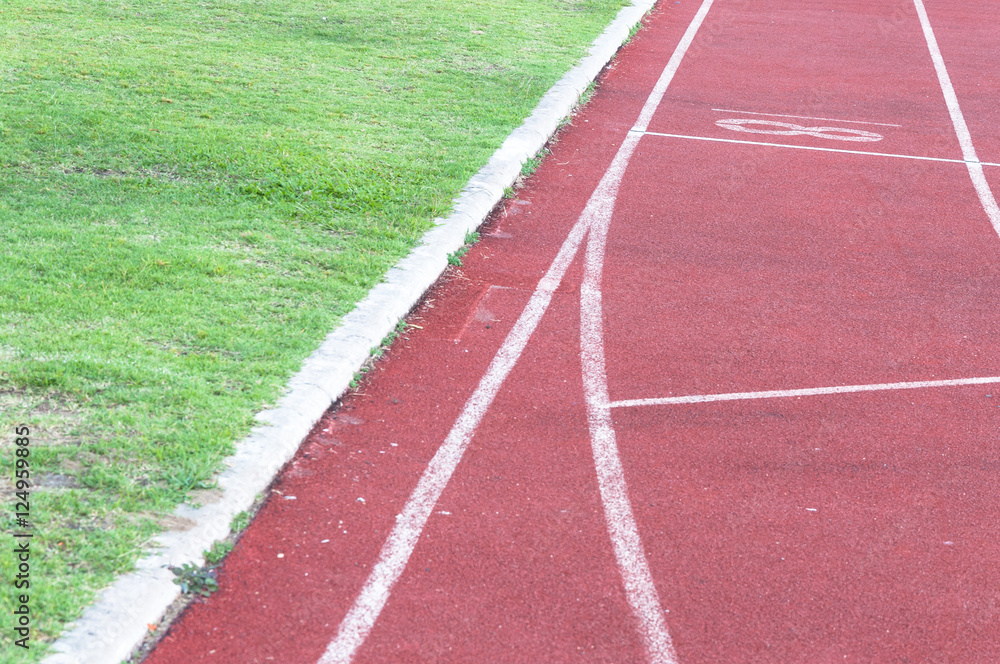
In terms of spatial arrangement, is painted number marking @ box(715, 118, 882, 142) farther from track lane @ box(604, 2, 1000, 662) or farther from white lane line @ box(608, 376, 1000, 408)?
white lane line @ box(608, 376, 1000, 408)

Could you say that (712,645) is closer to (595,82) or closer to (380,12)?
(595,82)

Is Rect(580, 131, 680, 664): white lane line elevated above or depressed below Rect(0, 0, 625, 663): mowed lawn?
below

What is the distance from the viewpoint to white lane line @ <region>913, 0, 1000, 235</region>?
984 cm

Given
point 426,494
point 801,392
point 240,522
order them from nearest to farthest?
point 240,522 → point 426,494 → point 801,392

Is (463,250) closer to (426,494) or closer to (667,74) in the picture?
(426,494)

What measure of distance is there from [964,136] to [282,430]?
9.63 m

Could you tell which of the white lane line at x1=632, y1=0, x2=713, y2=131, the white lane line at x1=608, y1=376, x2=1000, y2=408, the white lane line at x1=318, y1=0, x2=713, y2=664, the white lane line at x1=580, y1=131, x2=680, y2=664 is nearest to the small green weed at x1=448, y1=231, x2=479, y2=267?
the white lane line at x1=318, y1=0, x2=713, y2=664

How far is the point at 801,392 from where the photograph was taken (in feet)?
21.2

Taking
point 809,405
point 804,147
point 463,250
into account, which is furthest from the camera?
point 804,147

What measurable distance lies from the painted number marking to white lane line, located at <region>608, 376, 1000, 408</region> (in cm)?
560

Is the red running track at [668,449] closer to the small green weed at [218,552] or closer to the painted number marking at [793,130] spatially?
the small green weed at [218,552]

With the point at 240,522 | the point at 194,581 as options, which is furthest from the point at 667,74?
the point at 194,581

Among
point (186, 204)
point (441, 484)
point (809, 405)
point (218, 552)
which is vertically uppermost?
point (186, 204)

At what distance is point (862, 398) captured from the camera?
6422 mm
